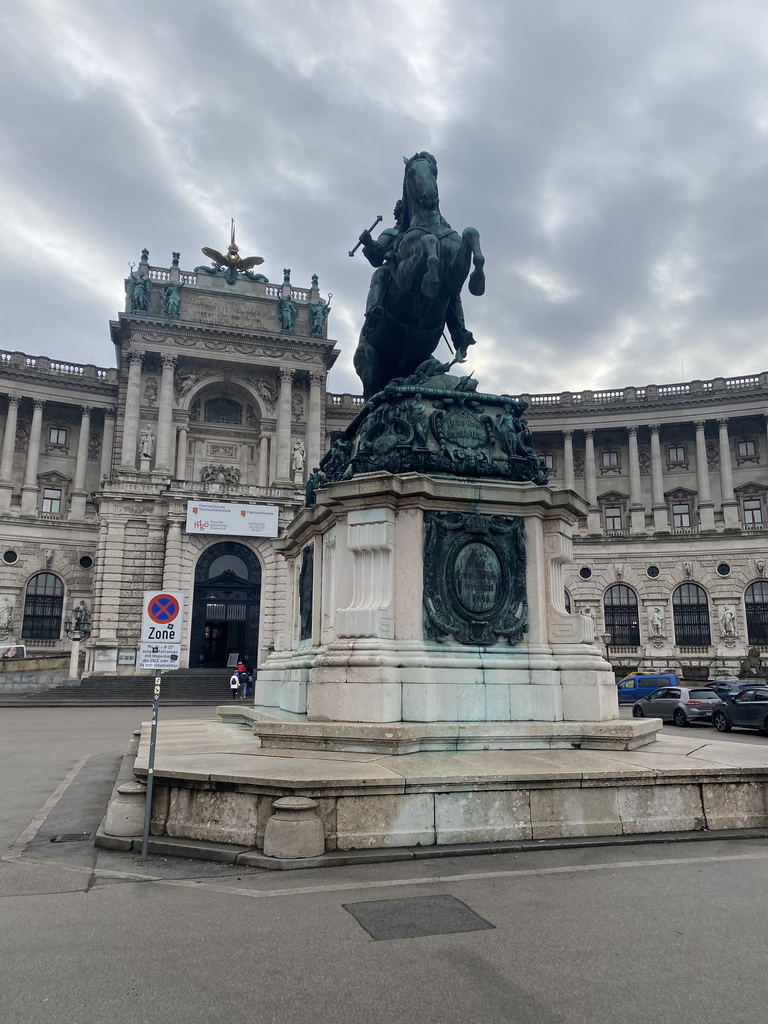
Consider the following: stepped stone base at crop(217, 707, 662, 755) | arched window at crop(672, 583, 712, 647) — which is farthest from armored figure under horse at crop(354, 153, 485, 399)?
arched window at crop(672, 583, 712, 647)

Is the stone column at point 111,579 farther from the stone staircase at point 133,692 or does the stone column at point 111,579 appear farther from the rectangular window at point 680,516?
the rectangular window at point 680,516

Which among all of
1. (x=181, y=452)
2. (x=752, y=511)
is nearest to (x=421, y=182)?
(x=181, y=452)

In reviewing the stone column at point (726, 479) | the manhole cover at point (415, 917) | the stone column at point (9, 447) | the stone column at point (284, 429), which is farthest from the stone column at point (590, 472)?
the manhole cover at point (415, 917)

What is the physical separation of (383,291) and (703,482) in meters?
54.4

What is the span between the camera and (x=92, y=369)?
62.2 metres

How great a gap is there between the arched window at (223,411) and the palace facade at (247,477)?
16 centimetres

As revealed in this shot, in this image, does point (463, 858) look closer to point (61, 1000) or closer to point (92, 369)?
point (61, 1000)

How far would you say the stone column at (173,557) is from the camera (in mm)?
48781

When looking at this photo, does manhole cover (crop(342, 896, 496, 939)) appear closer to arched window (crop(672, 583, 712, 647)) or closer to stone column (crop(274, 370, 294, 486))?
stone column (crop(274, 370, 294, 486))

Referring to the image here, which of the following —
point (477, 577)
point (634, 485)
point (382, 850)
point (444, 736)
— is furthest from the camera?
point (634, 485)

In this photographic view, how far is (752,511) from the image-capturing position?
6044cm

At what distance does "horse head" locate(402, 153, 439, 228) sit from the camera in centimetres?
1229

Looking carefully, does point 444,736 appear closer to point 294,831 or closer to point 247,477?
point 294,831

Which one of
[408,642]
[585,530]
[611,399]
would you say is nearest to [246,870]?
[408,642]
